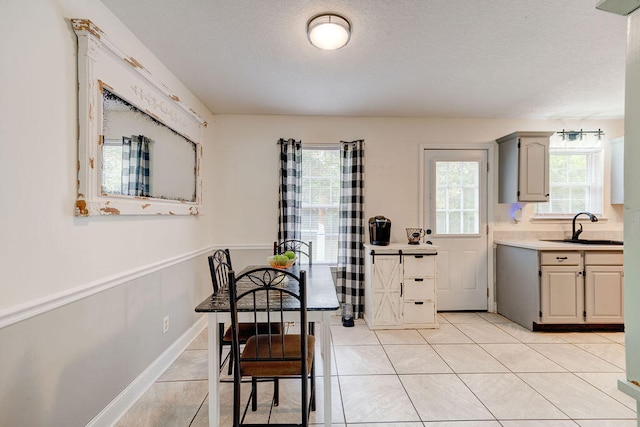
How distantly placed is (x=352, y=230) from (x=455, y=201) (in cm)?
141

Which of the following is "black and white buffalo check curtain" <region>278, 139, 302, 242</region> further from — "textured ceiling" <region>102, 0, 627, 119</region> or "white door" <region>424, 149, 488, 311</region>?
"white door" <region>424, 149, 488, 311</region>

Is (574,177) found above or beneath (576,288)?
above

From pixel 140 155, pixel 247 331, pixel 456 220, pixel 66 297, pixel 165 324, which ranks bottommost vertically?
pixel 165 324

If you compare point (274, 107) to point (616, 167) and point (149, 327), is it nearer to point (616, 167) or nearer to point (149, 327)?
point (149, 327)

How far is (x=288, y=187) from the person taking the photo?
3.64 meters

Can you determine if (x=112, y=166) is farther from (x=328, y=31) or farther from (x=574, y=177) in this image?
(x=574, y=177)

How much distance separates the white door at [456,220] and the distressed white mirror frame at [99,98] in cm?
312

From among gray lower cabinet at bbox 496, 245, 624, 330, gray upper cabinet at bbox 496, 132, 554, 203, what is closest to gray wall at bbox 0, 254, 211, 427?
gray lower cabinet at bbox 496, 245, 624, 330

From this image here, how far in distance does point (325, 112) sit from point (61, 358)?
3.20 m

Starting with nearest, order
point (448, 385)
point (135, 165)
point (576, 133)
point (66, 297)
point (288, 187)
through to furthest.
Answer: point (66, 297), point (135, 165), point (448, 385), point (288, 187), point (576, 133)

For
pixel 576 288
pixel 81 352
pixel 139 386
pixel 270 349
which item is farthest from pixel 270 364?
pixel 576 288

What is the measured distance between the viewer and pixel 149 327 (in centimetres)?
225

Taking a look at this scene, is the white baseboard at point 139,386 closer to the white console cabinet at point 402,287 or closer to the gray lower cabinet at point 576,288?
the white console cabinet at point 402,287

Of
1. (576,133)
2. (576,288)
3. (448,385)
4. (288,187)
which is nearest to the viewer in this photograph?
(448,385)
